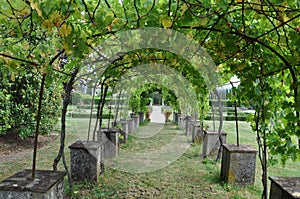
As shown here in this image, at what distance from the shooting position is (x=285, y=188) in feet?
6.75

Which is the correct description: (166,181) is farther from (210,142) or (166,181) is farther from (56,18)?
(56,18)

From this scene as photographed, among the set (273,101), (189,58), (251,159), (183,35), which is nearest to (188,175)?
(251,159)

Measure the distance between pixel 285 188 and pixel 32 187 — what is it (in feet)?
6.80

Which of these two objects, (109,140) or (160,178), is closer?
(160,178)

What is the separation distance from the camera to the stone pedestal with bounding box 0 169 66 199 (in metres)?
2.10

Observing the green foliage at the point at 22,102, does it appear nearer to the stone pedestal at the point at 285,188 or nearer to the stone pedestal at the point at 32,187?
the stone pedestal at the point at 32,187

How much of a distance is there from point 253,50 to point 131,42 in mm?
1418

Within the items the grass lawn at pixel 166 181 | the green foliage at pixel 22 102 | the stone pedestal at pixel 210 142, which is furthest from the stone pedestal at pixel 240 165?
the green foliage at pixel 22 102

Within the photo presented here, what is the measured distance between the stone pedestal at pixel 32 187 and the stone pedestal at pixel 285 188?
1.93m

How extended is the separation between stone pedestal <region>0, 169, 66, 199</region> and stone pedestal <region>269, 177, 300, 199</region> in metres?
1.93

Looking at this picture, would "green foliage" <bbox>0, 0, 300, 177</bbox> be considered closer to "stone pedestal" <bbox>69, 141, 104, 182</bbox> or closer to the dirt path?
"stone pedestal" <bbox>69, 141, 104, 182</bbox>

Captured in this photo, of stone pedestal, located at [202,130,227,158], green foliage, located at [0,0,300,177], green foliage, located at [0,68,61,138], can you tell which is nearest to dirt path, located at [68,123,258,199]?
stone pedestal, located at [202,130,227,158]

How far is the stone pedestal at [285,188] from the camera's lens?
1.96 m

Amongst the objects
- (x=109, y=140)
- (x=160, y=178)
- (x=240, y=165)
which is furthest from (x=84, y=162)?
(x=240, y=165)
